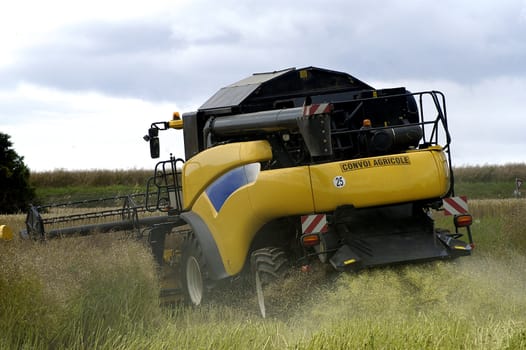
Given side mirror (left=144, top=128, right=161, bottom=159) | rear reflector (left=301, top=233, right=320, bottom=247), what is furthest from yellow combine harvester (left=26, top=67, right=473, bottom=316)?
side mirror (left=144, top=128, right=161, bottom=159)

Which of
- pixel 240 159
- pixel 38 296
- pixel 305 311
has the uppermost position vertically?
pixel 240 159

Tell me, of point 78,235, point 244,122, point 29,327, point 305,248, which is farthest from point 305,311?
point 78,235

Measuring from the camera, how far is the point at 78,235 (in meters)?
14.1

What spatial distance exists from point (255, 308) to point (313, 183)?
5.30ft

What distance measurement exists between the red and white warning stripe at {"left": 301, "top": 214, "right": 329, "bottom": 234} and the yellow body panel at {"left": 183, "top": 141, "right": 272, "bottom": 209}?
0.92 metres

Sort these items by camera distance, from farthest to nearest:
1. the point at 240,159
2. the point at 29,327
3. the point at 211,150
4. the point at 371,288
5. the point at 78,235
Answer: the point at 78,235
the point at 211,150
the point at 240,159
the point at 371,288
the point at 29,327

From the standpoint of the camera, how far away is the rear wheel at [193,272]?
1084 centimetres

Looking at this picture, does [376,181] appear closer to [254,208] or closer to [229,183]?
[254,208]

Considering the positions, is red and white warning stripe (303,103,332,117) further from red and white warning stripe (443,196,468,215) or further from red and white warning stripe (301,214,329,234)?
red and white warning stripe (443,196,468,215)

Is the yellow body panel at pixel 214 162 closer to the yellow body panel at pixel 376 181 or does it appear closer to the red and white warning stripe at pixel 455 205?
the yellow body panel at pixel 376 181

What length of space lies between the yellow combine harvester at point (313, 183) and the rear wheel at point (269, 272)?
1 cm

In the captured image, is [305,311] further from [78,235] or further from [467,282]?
[78,235]

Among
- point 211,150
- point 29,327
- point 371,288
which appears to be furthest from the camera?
point 211,150

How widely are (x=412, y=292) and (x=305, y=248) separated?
47.5 inches
